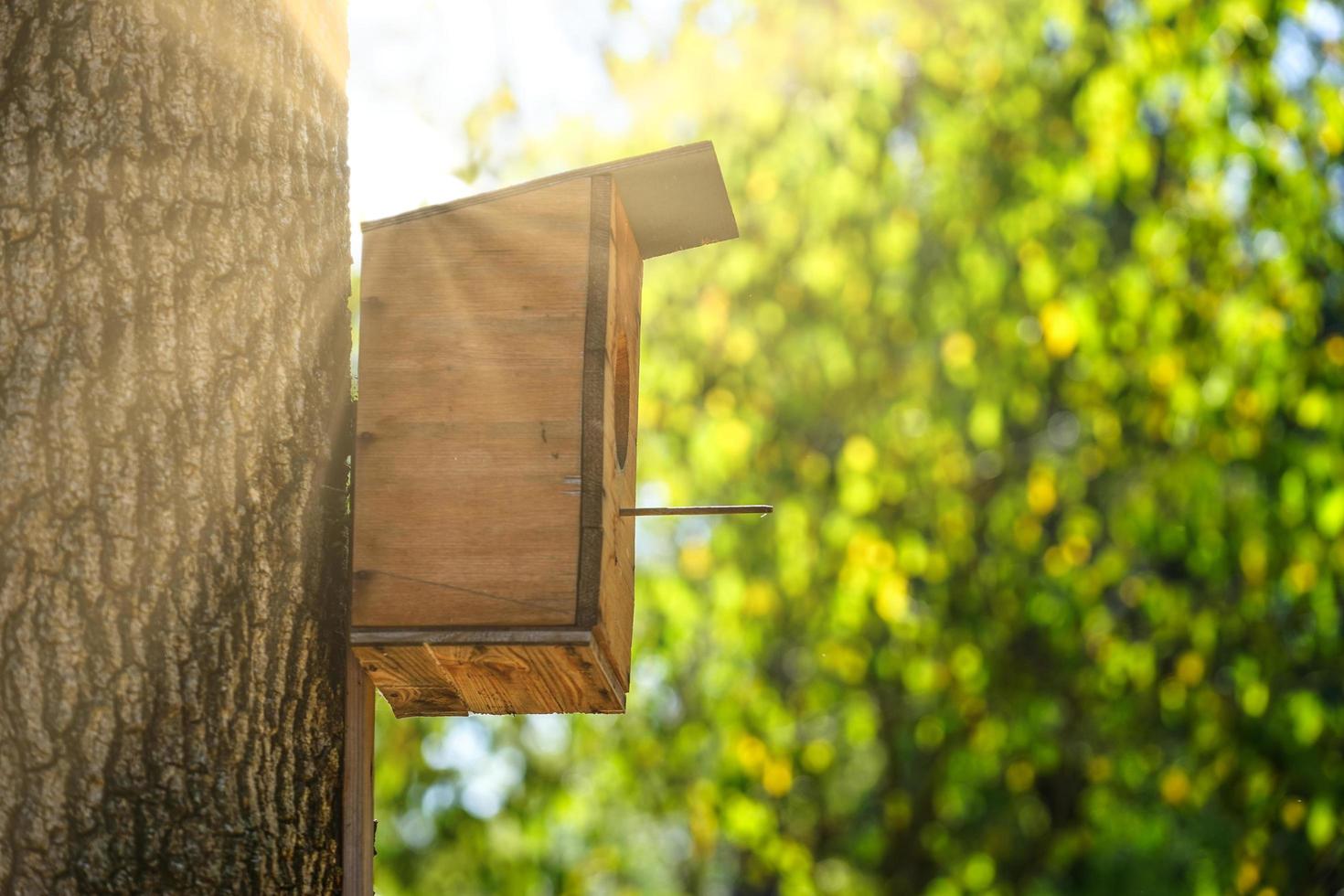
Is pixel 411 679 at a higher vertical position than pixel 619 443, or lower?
A: lower

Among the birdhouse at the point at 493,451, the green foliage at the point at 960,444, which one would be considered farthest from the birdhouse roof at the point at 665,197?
the green foliage at the point at 960,444

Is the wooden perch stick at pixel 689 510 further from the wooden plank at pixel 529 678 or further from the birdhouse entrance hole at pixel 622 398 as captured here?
the wooden plank at pixel 529 678

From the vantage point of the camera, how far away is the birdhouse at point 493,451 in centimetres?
182

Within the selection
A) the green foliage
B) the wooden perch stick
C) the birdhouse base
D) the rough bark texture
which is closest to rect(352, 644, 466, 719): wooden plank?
the birdhouse base

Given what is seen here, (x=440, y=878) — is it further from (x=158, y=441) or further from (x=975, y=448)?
(x=158, y=441)

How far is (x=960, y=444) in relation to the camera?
221 inches

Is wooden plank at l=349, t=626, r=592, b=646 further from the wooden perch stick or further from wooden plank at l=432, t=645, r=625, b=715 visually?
the wooden perch stick

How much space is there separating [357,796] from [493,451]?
1.44ft

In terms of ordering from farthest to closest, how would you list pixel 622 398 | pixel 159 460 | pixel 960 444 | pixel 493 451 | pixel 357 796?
1. pixel 960 444
2. pixel 622 398
3. pixel 493 451
4. pixel 357 796
5. pixel 159 460

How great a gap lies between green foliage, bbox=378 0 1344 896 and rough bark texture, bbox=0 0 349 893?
3515 mm

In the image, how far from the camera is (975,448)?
669 centimetres

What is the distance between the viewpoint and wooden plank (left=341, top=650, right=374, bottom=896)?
1.71 m

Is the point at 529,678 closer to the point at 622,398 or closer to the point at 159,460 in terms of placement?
the point at 622,398

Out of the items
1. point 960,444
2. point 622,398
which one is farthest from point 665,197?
point 960,444
